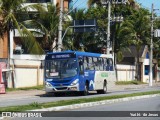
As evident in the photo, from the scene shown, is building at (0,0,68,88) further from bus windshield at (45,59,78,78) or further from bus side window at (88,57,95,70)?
bus side window at (88,57,95,70)

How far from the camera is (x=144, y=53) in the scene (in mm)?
70938

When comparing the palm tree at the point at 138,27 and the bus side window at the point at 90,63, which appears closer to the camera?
the bus side window at the point at 90,63

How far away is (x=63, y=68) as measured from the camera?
2959 cm

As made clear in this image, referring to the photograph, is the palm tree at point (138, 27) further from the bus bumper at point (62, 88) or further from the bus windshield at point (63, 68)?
the bus bumper at point (62, 88)

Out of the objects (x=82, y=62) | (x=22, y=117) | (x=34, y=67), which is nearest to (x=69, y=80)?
(x=82, y=62)

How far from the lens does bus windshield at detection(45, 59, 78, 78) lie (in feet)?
96.6

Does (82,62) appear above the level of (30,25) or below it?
below

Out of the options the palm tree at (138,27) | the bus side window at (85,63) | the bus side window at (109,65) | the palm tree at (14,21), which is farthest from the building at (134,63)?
the bus side window at (85,63)

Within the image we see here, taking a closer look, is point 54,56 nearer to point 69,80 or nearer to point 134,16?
point 69,80

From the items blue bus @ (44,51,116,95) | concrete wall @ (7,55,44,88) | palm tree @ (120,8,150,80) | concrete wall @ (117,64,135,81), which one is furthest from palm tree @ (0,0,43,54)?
concrete wall @ (117,64,135,81)

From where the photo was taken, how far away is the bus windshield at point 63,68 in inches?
1160

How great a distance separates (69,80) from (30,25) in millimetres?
11746

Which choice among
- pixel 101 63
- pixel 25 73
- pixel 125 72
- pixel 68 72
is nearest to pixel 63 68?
pixel 68 72

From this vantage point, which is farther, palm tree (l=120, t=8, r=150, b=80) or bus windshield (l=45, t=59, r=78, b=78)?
palm tree (l=120, t=8, r=150, b=80)
